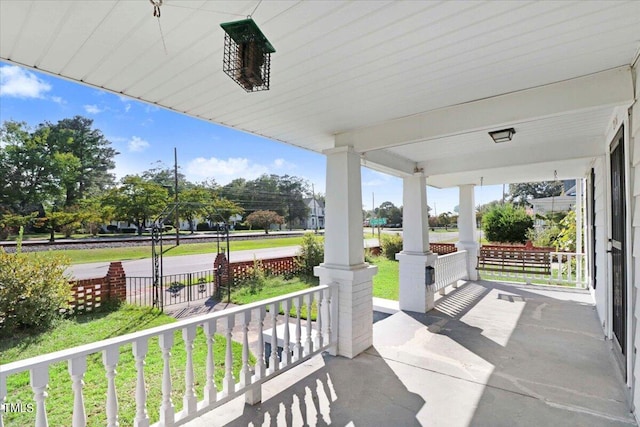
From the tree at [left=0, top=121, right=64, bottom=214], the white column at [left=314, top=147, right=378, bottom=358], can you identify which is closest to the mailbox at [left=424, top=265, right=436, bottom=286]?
the white column at [left=314, top=147, right=378, bottom=358]

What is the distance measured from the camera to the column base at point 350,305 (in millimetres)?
3162

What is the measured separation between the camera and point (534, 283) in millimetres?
6930

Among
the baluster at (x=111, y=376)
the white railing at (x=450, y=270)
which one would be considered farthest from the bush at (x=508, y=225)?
the baluster at (x=111, y=376)

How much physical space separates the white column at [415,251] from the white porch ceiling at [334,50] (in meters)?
2.50

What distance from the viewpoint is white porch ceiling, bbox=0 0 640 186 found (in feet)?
4.55

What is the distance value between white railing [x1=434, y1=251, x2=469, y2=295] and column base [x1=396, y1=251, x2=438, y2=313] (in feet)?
1.90

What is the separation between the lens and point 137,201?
13578 mm

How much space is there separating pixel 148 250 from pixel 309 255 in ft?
26.4

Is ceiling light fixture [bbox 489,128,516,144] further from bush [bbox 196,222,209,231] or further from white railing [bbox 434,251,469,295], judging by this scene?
bush [bbox 196,222,209,231]

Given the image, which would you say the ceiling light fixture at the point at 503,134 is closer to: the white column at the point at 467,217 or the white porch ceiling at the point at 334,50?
the white porch ceiling at the point at 334,50

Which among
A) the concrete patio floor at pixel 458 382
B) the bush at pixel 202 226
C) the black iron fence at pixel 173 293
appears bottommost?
the black iron fence at pixel 173 293

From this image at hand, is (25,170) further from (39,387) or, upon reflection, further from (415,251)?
(415,251)

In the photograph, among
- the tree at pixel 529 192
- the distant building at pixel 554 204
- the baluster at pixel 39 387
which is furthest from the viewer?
the tree at pixel 529 192

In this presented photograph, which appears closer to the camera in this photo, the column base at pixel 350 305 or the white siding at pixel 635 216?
the white siding at pixel 635 216
